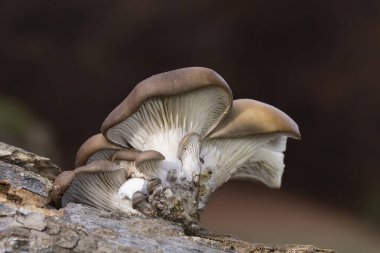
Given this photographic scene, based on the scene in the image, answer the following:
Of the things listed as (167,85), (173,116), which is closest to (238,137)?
(173,116)

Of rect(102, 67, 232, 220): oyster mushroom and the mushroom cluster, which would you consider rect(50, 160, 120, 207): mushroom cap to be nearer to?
the mushroom cluster

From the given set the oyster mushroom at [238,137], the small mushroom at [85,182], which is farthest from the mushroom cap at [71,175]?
the oyster mushroom at [238,137]

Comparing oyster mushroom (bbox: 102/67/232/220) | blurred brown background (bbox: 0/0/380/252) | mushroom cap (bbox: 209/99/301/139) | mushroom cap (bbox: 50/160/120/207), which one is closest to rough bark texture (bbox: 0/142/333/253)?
mushroom cap (bbox: 50/160/120/207)

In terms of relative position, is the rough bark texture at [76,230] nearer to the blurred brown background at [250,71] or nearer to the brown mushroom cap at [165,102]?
the brown mushroom cap at [165,102]

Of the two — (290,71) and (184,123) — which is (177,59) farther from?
(184,123)

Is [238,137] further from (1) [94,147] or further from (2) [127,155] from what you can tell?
(1) [94,147]

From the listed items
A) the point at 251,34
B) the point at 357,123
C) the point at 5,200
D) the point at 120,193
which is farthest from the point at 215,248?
the point at 357,123
